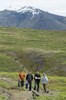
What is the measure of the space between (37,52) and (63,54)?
10.2 meters

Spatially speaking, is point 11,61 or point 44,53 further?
point 44,53

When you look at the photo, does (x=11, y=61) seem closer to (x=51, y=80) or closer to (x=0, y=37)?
(x=51, y=80)

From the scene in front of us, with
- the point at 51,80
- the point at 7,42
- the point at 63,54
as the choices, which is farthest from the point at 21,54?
the point at 51,80

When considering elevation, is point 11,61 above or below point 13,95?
below

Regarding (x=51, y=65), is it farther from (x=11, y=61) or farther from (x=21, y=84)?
(x=21, y=84)

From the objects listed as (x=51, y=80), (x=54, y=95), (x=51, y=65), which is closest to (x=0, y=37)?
(x=51, y=65)

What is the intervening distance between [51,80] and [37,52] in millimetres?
53961

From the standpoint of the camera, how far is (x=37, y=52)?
422ft

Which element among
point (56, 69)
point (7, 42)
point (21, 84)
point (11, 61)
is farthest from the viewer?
point (7, 42)

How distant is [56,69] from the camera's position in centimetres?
10781

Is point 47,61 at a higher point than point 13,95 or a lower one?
lower

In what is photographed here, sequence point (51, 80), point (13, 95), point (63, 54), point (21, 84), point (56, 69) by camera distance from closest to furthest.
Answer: point (13, 95) → point (21, 84) → point (51, 80) → point (56, 69) → point (63, 54)

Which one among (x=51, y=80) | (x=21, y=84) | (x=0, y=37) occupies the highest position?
(x=21, y=84)

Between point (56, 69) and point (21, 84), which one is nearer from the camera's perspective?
point (21, 84)
